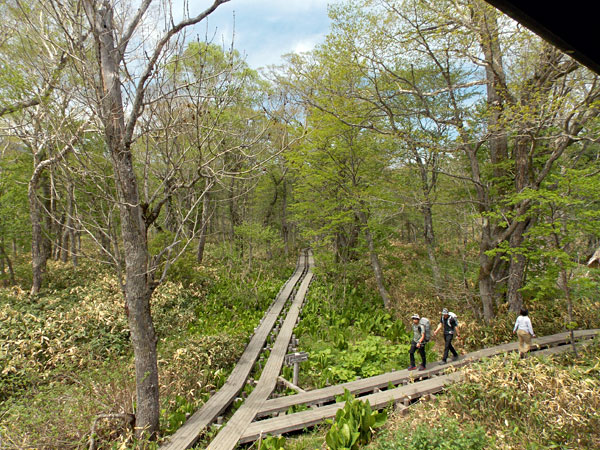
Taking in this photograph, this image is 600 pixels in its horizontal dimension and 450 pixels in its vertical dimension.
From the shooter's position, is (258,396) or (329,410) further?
(258,396)

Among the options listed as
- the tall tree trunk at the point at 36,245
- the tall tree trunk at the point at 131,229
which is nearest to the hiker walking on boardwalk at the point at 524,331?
the tall tree trunk at the point at 131,229

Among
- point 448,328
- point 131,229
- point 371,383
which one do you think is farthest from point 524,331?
point 131,229

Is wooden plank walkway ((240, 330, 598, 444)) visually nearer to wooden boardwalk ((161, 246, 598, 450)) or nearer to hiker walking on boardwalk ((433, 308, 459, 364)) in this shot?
wooden boardwalk ((161, 246, 598, 450))

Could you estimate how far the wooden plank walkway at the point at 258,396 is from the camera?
5.53m

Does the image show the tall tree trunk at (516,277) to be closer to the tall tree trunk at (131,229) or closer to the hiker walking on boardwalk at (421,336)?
the hiker walking on boardwalk at (421,336)

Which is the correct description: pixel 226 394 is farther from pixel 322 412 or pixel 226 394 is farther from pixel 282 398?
pixel 322 412

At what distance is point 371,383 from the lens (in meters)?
7.33

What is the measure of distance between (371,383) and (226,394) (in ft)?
11.4

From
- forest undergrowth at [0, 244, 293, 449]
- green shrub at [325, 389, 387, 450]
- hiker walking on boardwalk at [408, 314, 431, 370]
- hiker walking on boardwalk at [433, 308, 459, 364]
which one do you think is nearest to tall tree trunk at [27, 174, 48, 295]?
forest undergrowth at [0, 244, 293, 449]

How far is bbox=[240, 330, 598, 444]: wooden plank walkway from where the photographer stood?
5.79 m

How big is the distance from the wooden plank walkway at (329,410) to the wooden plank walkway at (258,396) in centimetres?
22

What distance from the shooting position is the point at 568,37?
118 centimetres

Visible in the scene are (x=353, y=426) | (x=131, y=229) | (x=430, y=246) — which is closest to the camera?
(x=131, y=229)

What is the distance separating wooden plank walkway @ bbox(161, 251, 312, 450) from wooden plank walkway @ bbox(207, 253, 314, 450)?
0.40m
